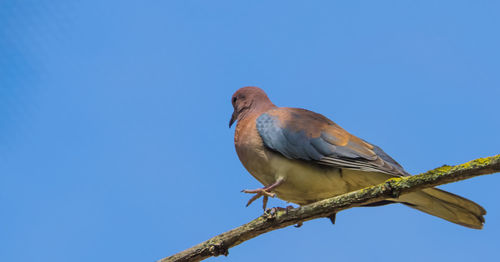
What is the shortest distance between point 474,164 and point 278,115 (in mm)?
1936

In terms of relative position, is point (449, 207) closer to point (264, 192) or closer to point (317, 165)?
point (317, 165)

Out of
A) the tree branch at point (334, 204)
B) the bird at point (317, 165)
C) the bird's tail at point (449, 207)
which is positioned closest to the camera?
the tree branch at point (334, 204)

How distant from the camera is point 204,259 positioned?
3.84 m

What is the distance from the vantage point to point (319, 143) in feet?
14.2

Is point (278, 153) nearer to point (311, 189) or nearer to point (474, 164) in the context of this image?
point (311, 189)

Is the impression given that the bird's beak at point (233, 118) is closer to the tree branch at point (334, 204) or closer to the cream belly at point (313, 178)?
the cream belly at point (313, 178)

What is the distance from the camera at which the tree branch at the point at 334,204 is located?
3076 mm

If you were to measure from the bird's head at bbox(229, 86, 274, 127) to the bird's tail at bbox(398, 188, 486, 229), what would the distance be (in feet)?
5.11

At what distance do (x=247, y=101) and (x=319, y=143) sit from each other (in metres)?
1.03

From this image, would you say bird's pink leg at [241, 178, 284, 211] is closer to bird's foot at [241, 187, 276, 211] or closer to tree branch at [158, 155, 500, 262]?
bird's foot at [241, 187, 276, 211]

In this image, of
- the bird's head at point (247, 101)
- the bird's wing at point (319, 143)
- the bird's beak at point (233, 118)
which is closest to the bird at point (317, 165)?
the bird's wing at point (319, 143)

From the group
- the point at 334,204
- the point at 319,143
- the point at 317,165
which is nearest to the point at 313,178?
the point at 317,165

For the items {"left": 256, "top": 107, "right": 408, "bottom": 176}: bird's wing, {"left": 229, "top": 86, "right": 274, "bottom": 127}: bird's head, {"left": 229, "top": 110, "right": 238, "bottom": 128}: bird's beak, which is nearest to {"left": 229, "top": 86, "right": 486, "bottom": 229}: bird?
{"left": 256, "top": 107, "right": 408, "bottom": 176}: bird's wing

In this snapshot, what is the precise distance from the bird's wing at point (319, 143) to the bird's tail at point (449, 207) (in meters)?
0.25
